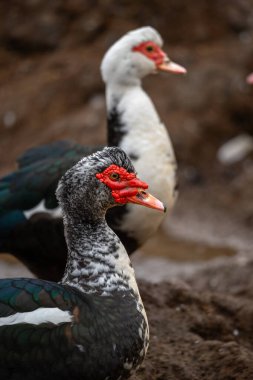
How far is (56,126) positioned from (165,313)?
16.9 feet

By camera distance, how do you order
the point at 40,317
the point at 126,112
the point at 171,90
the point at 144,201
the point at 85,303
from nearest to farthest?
1. the point at 40,317
2. the point at 85,303
3. the point at 144,201
4. the point at 126,112
5. the point at 171,90

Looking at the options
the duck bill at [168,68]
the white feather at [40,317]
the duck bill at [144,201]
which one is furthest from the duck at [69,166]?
the white feather at [40,317]

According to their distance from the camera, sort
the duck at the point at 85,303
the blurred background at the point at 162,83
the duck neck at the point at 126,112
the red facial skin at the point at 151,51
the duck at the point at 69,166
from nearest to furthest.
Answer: the duck at the point at 85,303 → the duck at the point at 69,166 → the duck neck at the point at 126,112 → the red facial skin at the point at 151,51 → the blurred background at the point at 162,83

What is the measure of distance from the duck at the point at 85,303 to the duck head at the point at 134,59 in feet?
6.20

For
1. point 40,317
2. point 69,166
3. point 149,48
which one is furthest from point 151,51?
point 40,317

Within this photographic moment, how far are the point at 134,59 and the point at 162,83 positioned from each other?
449cm

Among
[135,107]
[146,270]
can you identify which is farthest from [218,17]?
[135,107]

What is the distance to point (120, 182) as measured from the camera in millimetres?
3580

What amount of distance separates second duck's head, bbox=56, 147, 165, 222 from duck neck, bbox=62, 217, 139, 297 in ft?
0.17

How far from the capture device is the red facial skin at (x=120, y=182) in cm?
354

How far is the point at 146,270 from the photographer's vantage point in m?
7.60

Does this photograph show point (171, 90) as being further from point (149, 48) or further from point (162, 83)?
point (149, 48)

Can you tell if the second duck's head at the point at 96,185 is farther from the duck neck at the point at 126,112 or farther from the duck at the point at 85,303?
the duck neck at the point at 126,112

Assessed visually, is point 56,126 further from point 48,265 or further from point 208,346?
point 208,346
